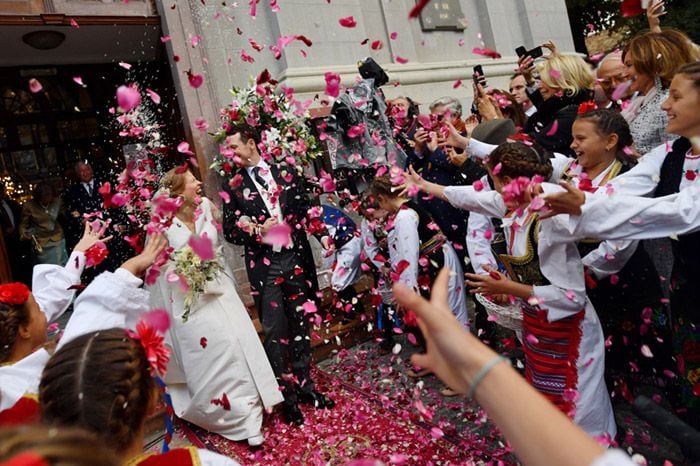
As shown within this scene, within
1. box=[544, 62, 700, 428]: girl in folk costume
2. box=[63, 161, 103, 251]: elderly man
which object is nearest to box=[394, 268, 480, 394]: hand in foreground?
box=[544, 62, 700, 428]: girl in folk costume

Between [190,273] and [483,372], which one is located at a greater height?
[190,273]

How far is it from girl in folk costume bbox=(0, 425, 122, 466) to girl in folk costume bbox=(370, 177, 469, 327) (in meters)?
3.24

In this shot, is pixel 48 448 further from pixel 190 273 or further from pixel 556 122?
pixel 556 122

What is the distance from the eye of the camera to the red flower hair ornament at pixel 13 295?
2.28m

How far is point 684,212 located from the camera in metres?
2.16

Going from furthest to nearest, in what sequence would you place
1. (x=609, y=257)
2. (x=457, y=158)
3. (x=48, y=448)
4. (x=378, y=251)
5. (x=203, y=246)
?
(x=378, y=251), (x=457, y=158), (x=203, y=246), (x=609, y=257), (x=48, y=448)

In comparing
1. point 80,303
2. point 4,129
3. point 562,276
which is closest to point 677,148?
point 562,276

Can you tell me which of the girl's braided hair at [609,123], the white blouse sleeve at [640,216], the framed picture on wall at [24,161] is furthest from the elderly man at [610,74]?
the framed picture on wall at [24,161]

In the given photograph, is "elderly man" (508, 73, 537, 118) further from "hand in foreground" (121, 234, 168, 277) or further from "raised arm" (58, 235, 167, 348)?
"raised arm" (58, 235, 167, 348)

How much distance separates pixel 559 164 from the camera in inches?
138

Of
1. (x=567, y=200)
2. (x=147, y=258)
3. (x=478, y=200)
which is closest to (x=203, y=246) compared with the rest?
(x=147, y=258)

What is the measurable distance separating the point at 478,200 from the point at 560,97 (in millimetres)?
1705

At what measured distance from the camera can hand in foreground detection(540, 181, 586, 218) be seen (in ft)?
7.33

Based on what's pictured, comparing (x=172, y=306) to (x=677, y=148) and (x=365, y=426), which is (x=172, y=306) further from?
(x=677, y=148)
